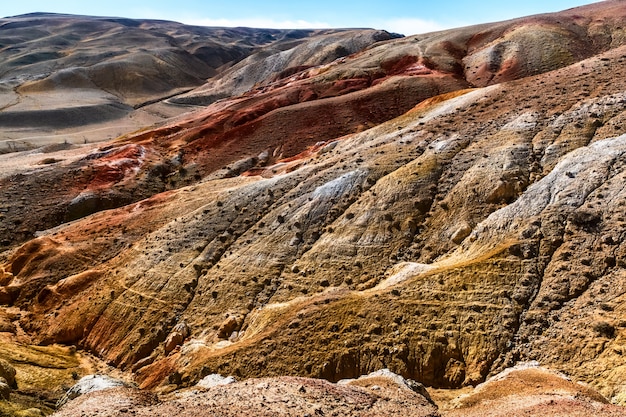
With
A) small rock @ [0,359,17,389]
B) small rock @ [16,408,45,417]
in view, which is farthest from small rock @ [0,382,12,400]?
small rock @ [0,359,17,389]

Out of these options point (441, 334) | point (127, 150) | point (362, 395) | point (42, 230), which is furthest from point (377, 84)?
point (362, 395)

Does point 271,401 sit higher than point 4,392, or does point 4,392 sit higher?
point 271,401

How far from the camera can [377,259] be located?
33.0 metres

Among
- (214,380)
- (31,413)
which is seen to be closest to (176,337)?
(214,380)

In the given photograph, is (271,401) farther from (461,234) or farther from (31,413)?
(461,234)

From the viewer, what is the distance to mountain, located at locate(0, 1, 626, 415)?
24.2 metres

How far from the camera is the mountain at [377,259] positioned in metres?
24.2

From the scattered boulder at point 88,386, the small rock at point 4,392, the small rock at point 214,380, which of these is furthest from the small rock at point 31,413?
the small rock at point 214,380

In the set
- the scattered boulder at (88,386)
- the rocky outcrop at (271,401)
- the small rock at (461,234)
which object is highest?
the small rock at (461,234)

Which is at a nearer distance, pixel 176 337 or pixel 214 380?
pixel 214 380

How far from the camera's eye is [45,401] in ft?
79.4

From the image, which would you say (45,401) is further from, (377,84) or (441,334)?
(377,84)

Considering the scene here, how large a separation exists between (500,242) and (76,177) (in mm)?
54866

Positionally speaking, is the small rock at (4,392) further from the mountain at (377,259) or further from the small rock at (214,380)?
the small rock at (214,380)
